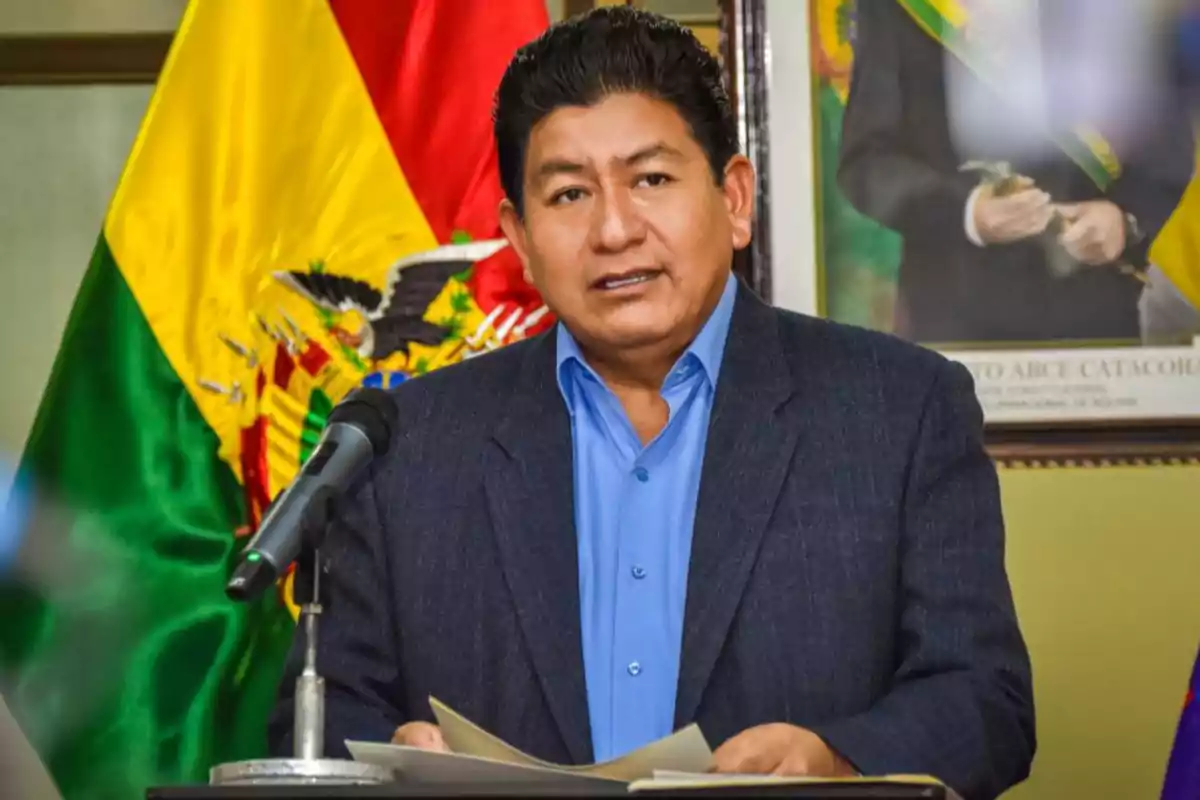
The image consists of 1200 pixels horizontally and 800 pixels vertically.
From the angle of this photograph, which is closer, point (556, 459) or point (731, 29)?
point (556, 459)

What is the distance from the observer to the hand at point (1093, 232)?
284 cm

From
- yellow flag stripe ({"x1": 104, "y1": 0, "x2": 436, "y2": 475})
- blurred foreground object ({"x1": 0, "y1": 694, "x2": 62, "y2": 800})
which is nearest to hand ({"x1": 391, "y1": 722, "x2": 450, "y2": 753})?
yellow flag stripe ({"x1": 104, "y1": 0, "x2": 436, "y2": 475})

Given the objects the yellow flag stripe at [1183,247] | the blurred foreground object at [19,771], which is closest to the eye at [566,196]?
the yellow flag stripe at [1183,247]

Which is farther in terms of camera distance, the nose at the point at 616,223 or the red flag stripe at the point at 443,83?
the red flag stripe at the point at 443,83

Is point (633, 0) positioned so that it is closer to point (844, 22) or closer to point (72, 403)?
point (844, 22)

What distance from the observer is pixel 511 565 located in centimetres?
192

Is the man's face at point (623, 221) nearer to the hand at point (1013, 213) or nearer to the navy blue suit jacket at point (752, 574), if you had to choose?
the navy blue suit jacket at point (752, 574)

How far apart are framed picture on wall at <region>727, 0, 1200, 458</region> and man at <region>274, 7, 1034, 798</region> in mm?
753

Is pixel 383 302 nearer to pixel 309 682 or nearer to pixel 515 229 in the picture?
pixel 515 229

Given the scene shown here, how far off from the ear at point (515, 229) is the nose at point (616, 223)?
171 mm

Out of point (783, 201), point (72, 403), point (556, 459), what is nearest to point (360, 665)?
point (556, 459)

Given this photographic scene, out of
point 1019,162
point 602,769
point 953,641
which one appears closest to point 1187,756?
point 953,641

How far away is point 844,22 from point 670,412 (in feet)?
3.73

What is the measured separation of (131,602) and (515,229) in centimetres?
→ 99
